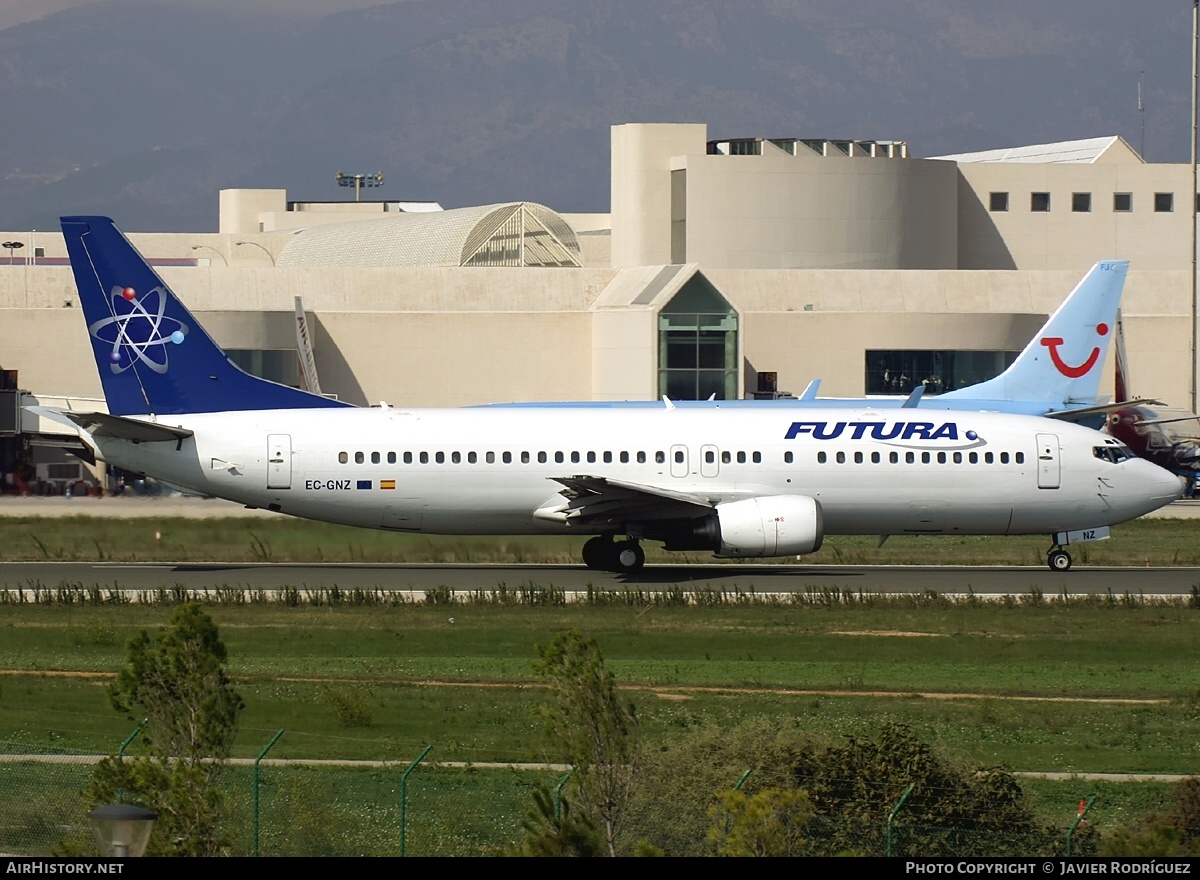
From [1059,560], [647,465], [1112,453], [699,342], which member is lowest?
[1059,560]

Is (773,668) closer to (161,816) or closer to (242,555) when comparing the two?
(161,816)

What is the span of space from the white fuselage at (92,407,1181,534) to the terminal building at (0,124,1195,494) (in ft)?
129

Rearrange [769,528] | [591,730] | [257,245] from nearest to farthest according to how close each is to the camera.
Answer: [591,730] < [769,528] < [257,245]

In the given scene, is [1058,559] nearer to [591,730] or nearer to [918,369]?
[591,730]

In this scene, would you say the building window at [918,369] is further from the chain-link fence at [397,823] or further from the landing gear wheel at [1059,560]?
the chain-link fence at [397,823]

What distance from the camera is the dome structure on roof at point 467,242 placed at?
10000cm

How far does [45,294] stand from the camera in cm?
8188

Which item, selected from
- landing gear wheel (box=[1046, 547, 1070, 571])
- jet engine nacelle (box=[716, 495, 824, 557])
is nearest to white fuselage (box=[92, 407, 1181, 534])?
landing gear wheel (box=[1046, 547, 1070, 571])

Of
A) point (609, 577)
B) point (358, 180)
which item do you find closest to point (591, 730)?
point (609, 577)

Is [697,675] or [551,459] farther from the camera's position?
[551,459]

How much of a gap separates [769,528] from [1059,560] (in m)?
7.88

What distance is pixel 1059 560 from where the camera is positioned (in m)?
39.6

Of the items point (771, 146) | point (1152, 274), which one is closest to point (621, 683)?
point (1152, 274)

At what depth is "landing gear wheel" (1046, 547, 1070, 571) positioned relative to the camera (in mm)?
39469
